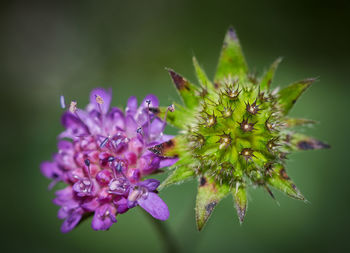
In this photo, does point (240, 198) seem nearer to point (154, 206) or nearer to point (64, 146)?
point (154, 206)

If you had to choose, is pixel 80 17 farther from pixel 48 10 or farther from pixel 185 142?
pixel 185 142

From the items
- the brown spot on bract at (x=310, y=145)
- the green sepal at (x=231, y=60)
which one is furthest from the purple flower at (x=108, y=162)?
the brown spot on bract at (x=310, y=145)

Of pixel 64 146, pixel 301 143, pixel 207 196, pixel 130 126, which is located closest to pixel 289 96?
pixel 301 143

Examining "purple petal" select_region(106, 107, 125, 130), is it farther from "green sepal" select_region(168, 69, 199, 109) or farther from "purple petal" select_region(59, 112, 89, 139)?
"green sepal" select_region(168, 69, 199, 109)

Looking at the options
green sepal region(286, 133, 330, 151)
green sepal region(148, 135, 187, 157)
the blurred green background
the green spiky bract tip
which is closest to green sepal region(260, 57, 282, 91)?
the green spiky bract tip

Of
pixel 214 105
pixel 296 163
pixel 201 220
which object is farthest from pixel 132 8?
pixel 201 220
